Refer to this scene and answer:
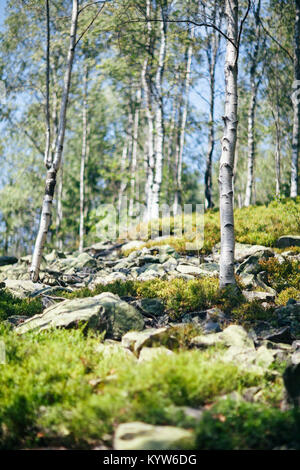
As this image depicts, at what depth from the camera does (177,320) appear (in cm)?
627

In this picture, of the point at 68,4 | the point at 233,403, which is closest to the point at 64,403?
the point at 233,403


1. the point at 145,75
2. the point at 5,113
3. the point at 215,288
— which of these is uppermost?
the point at 145,75

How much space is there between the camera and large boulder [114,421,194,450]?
2836mm

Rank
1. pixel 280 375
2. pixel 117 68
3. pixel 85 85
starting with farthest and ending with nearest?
pixel 85 85, pixel 117 68, pixel 280 375

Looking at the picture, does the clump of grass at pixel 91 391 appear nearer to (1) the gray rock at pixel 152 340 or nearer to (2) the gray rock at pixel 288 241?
(1) the gray rock at pixel 152 340

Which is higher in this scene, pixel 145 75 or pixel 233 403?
pixel 145 75

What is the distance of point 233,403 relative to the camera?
3254 mm

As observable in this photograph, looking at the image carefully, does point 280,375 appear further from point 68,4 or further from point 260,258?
point 68,4

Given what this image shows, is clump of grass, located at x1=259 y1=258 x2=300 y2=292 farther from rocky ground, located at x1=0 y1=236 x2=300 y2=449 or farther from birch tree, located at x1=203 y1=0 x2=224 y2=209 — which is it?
birch tree, located at x1=203 y1=0 x2=224 y2=209

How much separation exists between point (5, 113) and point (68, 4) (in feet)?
20.5

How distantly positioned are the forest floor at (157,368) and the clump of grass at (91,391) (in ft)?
0.03

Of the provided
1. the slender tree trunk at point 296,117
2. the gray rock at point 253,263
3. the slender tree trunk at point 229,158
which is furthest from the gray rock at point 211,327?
the slender tree trunk at point 296,117

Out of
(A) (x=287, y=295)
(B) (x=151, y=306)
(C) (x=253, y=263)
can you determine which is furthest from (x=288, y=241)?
(B) (x=151, y=306)

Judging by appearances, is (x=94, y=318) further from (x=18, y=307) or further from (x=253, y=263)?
(x=253, y=263)
